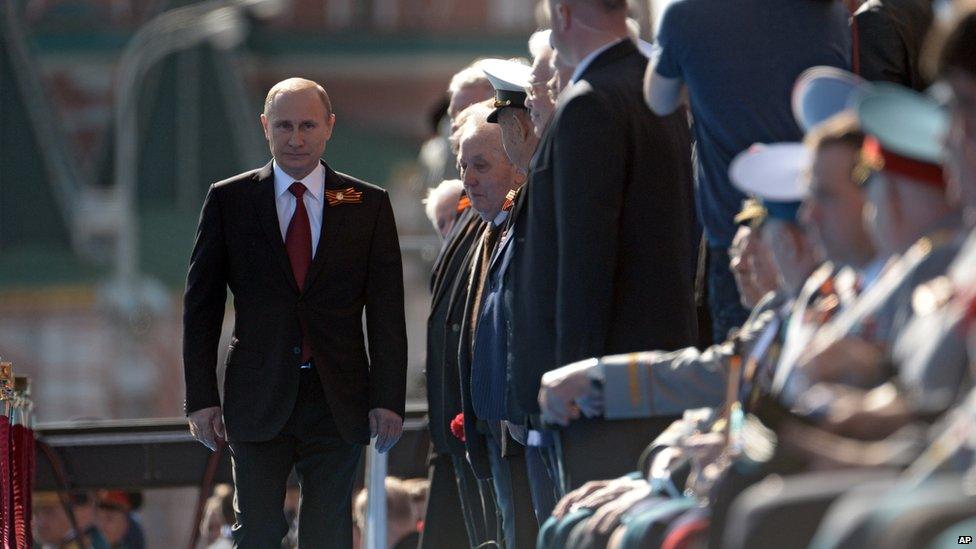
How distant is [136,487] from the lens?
978 cm

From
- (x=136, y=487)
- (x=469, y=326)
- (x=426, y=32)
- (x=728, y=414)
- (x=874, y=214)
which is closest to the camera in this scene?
(x=874, y=214)

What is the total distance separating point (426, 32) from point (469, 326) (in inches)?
1218

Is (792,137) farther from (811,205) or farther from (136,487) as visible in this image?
(136,487)

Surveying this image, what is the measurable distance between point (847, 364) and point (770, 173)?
757 mm

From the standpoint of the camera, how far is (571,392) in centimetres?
512

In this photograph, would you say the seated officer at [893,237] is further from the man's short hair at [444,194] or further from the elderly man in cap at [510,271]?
the man's short hair at [444,194]

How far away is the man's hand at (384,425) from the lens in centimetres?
725

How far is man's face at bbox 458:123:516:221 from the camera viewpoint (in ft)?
23.2

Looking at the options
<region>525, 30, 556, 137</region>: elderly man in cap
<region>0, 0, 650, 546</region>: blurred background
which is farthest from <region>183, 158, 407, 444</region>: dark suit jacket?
<region>0, 0, 650, 546</region>: blurred background

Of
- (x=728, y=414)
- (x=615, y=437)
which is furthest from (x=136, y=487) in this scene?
(x=728, y=414)

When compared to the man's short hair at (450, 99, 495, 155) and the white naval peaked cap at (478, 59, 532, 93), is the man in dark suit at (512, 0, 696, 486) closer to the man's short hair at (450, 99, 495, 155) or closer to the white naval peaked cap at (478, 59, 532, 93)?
the white naval peaked cap at (478, 59, 532, 93)

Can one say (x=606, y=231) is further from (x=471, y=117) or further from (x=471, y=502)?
(x=471, y=502)

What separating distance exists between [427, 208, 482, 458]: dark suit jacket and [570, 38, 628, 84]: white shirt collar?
1.74m

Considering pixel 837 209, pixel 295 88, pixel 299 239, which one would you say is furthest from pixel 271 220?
pixel 837 209
